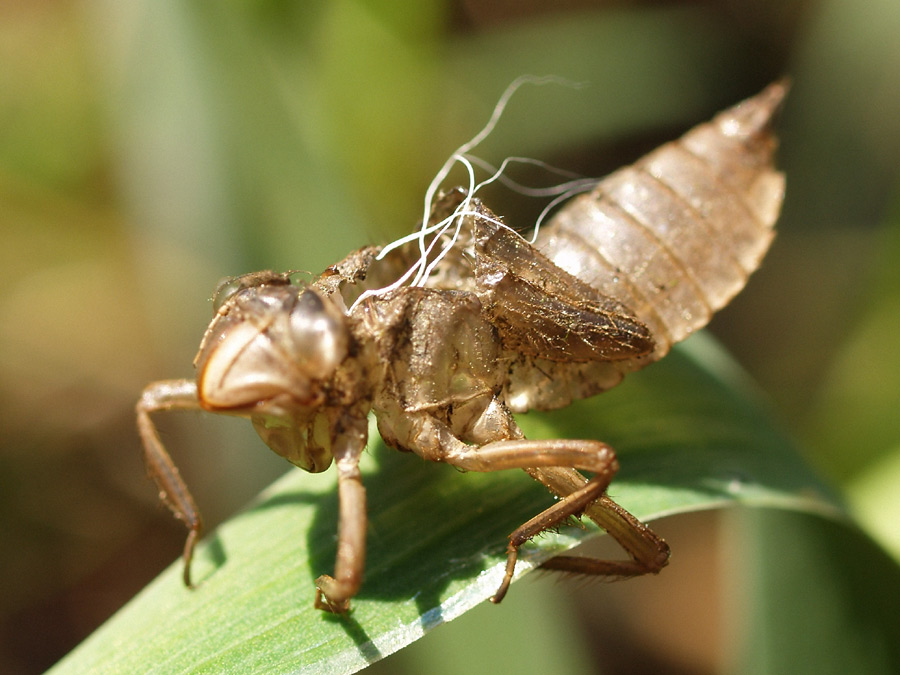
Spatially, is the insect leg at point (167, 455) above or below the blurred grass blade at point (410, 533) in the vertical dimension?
above

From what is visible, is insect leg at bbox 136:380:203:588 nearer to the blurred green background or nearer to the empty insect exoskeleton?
the empty insect exoskeleton

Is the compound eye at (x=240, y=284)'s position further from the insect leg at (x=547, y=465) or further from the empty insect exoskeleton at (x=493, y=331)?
the insect leg at (x=547, y=465)

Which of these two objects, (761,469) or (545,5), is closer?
(761,469)

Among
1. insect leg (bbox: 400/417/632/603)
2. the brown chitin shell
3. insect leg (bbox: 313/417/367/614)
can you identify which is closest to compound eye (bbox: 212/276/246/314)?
insect leg (bbox: 313/417/367/614)

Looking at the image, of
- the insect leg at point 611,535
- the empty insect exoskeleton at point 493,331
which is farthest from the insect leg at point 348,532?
the insect leg at point 611,535

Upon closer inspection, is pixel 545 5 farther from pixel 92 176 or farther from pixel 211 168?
pixel 92 176

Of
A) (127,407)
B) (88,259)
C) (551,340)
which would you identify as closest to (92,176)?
(88,259)

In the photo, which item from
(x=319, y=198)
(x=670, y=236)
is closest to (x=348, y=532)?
(x=670, y=236)

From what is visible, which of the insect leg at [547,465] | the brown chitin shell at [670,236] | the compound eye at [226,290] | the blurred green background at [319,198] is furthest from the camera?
the blurred green background at [319,198]
